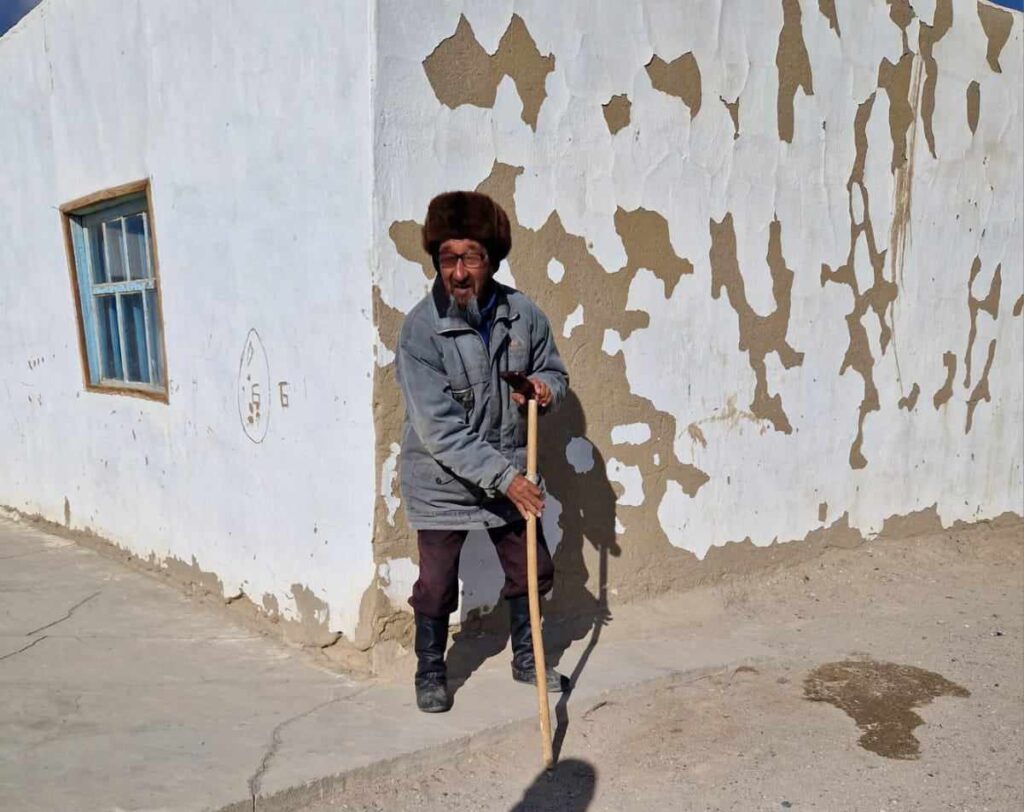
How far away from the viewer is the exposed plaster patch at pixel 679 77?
4098 millimetres

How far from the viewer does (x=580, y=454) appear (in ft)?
13.1

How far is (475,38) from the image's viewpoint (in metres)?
3.47

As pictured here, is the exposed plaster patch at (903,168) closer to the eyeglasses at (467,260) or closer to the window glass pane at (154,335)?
the eyeglasses at (467,260)

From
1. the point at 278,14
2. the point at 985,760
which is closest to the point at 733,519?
the point at 985,760

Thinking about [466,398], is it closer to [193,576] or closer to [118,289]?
[193,576]

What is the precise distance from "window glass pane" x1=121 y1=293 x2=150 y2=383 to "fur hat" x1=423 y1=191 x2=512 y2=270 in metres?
2.82

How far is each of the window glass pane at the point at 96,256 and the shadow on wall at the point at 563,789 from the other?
4.09 m

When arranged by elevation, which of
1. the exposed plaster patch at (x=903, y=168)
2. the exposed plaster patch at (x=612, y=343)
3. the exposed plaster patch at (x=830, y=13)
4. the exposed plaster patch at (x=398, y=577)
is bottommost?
the exposed plaster patch at (x=398, y=577)

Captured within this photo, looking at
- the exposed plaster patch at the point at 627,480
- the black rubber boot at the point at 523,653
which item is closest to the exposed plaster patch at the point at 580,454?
the exposed plaster patch at the point at 627,480

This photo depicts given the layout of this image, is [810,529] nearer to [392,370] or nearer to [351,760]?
[392,370]

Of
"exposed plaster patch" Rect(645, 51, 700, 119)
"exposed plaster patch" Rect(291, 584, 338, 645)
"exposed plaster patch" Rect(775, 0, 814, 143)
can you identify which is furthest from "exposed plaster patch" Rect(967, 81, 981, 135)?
"exposed plaster patch" Rect(291, 584, 338, 645)

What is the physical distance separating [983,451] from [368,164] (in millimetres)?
4909

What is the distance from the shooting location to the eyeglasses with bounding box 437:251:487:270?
285 cm

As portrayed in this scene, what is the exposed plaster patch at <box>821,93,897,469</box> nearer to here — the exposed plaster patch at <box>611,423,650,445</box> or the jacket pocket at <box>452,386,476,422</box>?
the exposed plaster patch at <box>611,423,650,445</box>
